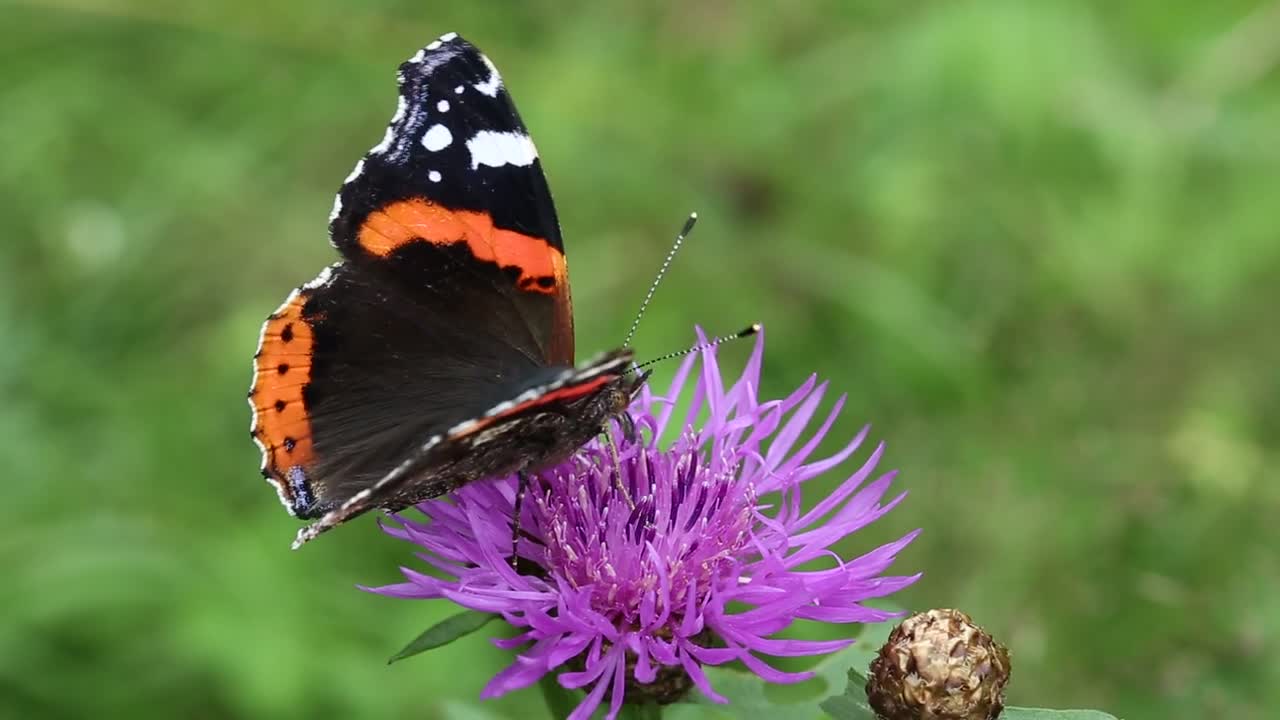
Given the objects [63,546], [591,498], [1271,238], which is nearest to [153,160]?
[63,546]

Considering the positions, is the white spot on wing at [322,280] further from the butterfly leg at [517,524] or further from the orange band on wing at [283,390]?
the butterfly leg at [517,524]

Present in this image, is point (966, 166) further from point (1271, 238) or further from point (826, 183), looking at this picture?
point (1271, 238)

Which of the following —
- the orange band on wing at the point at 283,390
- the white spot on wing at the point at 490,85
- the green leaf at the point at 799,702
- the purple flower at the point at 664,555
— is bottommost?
the green leaf at the point at 799,702

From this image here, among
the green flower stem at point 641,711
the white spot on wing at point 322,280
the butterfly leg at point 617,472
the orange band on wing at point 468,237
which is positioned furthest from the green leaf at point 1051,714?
the white spot on wing at point 322,280

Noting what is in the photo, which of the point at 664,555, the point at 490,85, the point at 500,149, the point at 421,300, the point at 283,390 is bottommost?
the point at 664,555

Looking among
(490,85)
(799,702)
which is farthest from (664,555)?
(490,85)

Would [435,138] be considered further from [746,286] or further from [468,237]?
[746,286]
